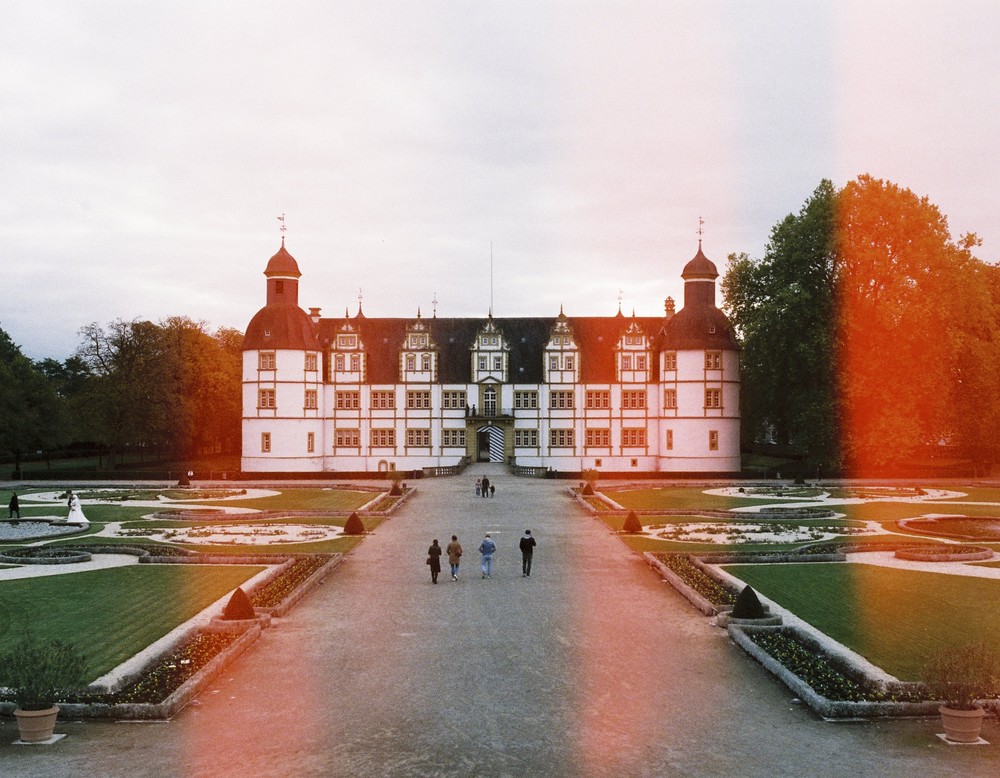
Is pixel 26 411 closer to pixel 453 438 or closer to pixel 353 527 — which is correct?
pixel 453 438

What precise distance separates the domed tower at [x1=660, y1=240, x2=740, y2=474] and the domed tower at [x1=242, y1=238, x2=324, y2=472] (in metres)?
26.4

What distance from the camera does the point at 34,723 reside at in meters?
14.0

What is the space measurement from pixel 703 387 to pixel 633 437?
6.89 meters

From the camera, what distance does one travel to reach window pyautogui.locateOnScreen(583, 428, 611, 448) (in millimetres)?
76000

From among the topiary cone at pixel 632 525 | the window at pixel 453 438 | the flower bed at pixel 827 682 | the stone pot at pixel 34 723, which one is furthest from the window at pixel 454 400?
the stone pot at pixel 34 723

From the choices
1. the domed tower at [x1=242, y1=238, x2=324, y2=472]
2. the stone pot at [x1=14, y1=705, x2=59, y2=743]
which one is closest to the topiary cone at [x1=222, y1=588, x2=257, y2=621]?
the stone pot at [x1=14, y1=705, x2=59, y2=743]

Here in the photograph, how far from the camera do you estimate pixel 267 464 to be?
7212cm

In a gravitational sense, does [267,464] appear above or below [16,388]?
below

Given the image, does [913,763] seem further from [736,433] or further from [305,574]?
[736,433]

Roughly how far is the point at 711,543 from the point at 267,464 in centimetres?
4471

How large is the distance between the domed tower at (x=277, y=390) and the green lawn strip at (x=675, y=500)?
26.4 metres

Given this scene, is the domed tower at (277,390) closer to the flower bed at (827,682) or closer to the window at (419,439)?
the window at (419,439)

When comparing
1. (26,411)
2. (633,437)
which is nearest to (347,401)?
(633,437)

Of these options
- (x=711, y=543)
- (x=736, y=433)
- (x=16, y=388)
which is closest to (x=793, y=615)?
(x=711, y=543)
